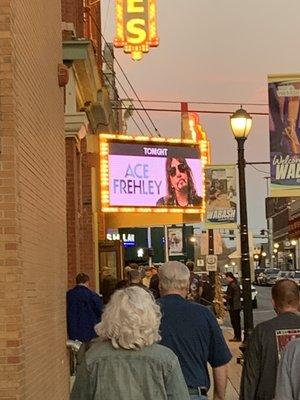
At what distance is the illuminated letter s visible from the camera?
89.2 ft

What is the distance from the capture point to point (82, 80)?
16391 mm

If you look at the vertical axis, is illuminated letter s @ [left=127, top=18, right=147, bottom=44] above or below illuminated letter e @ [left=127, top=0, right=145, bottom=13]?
below

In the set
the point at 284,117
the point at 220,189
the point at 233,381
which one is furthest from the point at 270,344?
the point at 220,189

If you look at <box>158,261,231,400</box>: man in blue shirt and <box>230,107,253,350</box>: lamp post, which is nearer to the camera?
<box>158,261,231,400</box>: man in blue shirt

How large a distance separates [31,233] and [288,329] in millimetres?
3007

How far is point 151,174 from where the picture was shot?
1984 cm

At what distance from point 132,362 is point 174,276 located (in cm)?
178

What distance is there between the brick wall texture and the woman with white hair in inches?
104

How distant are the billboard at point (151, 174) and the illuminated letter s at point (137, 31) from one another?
7233 mm

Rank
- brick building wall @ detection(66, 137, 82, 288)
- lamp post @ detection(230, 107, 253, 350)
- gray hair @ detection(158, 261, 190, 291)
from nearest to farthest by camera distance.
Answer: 1. gray hair @ detection(158, 261, 190, 291)
2. brick building wall @ detection(66, 137, 82, 288)
3. lamp post @ detection(230, 107, 253, 350)

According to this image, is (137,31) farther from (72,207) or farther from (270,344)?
(270,344)

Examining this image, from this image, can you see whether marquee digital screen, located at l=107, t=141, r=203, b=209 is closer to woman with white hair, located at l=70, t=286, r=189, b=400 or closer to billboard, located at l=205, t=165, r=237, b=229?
billboard, located at l=205, t=165, r=237, b=229

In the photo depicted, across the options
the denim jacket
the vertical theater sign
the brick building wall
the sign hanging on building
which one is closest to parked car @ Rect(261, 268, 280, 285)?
the sign hanging on building

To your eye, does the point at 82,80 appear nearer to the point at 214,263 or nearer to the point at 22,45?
the point at 22,45
